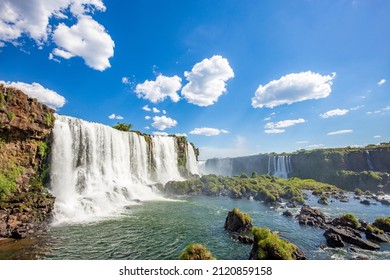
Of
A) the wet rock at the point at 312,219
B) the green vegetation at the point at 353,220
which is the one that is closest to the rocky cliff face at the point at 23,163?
the wet rock at the point at 312,219

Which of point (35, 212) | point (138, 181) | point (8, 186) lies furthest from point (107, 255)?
point (138, 181)

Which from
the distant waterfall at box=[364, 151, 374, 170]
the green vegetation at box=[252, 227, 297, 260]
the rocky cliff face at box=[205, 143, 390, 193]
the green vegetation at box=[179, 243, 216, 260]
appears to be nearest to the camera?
the green vegetation at box=[179, 243, 216, 260]

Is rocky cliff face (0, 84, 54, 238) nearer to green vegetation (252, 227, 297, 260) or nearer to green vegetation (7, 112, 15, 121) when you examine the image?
green vegetation (7, 112, 15, 121)

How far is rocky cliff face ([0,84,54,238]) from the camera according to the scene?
18.5 m

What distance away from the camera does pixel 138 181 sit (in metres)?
42.0

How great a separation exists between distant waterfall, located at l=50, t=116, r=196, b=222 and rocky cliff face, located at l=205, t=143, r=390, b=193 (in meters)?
52.4

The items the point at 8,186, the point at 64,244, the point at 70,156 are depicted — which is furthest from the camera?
the point at 70,156

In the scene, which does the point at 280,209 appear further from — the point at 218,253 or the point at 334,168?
the point at 334,168

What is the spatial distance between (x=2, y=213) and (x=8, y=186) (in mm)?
4499

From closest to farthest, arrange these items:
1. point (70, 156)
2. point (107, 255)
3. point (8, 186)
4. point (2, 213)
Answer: point (107, 255), point (2, 213), point (8, 186), point (70, 156)

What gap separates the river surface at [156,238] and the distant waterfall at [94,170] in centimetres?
370

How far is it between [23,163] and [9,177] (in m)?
2.55

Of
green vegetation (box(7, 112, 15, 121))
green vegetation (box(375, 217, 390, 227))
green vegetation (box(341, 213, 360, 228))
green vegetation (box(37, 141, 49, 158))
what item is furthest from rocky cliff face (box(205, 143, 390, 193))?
green vegetation (box(7, 112, 15, 121))

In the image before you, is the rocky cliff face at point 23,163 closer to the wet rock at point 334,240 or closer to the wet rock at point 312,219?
the wet rock at point 334,240
